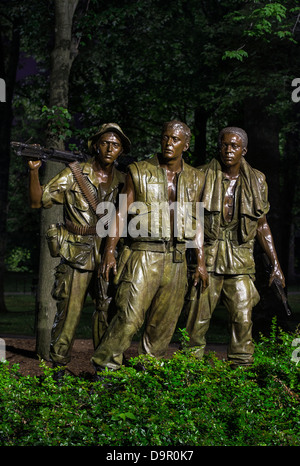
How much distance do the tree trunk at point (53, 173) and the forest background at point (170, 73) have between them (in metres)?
0.02

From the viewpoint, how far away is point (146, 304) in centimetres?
623

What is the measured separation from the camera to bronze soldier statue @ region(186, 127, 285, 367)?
260 inches

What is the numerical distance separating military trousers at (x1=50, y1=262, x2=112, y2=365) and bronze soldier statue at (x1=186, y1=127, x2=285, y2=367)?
849 millimetres

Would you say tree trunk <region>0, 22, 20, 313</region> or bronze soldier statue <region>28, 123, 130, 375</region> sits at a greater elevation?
tree trunk <region>0, 22, 20, 313</region>

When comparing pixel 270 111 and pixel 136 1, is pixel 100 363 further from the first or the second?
pixel 136 1

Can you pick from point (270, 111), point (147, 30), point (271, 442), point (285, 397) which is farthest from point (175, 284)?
point (147, 30)

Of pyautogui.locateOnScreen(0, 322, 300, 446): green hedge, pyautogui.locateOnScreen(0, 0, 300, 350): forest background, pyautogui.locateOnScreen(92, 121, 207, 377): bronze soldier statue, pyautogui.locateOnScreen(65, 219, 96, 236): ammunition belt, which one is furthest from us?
pyautogui.locateOnScreen(0, 0, 300, 350): forest background

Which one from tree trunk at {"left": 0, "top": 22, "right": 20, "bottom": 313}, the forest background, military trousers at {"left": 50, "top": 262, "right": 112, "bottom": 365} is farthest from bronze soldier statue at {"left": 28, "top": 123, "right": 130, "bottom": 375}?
tree trunk at {"left": 0, "top": 22, "right": 20, "bottom": 313}

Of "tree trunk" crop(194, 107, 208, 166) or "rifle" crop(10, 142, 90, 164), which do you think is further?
"tree trunk" crop(194, 107, 208, 166)

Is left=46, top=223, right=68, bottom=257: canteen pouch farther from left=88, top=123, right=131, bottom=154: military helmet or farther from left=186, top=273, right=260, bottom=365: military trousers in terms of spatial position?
left=186, top=273, right=260, bottom=365: military trousers

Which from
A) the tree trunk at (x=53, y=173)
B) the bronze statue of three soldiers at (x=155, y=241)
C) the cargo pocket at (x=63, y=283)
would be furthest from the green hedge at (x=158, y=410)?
the tree trunk at (x=53, y=173)

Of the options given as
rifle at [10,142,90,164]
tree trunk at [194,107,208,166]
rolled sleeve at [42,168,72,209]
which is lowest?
rolled sleeve at [42,168,72,209]

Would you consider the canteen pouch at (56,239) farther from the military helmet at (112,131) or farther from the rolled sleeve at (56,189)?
the military helmet at (112,131)

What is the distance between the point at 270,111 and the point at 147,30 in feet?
15.5
